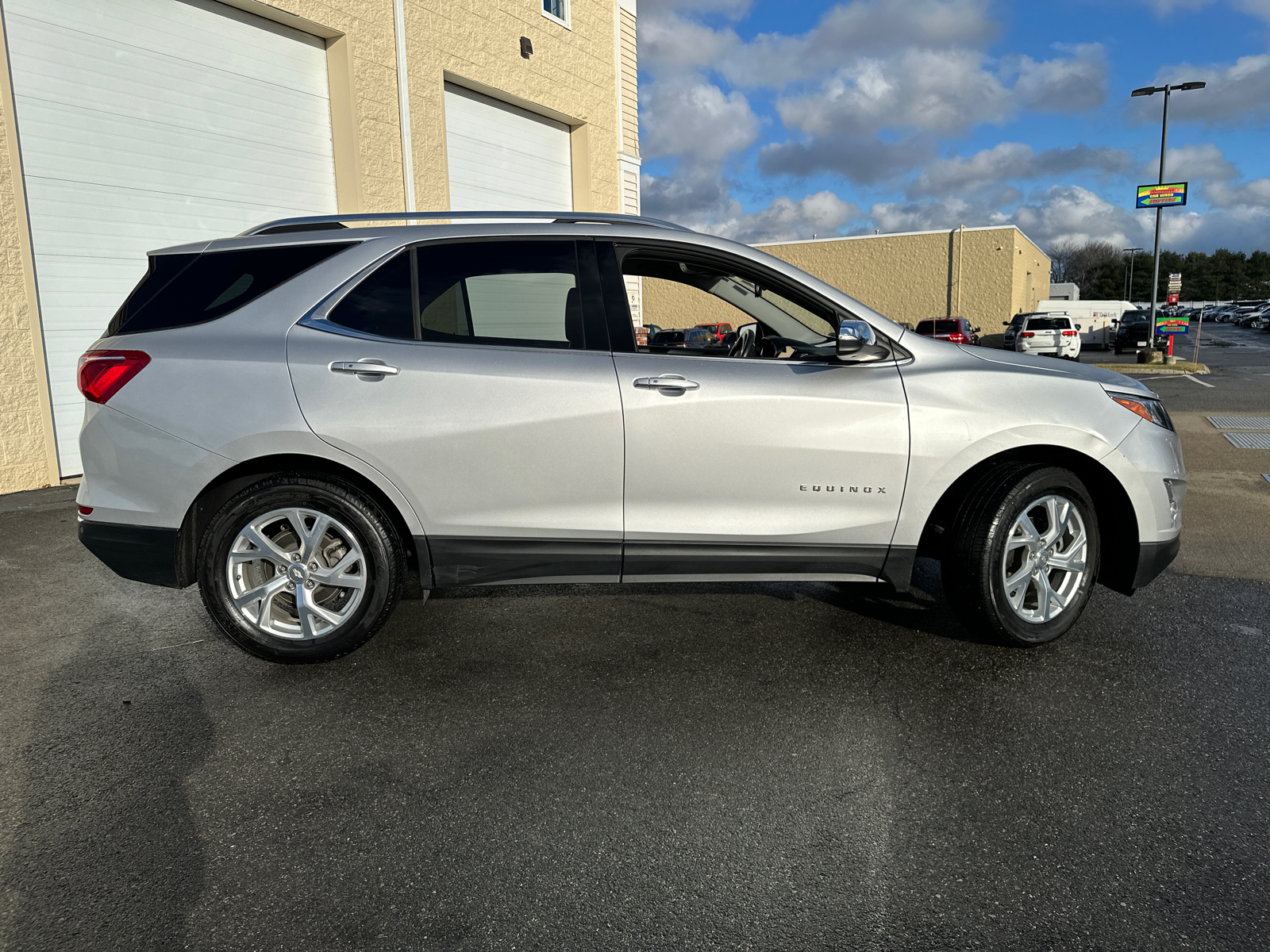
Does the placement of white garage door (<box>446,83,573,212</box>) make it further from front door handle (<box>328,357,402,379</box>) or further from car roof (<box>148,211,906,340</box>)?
front door handle (<box>328,357,402,379</box>)

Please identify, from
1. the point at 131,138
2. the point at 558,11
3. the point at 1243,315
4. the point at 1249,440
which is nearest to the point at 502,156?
the point at 558,11

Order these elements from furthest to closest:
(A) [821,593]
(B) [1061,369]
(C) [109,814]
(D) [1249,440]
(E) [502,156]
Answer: (E) [502,156], (D) [1249,440], (A) [821,593], (B) [1061,369], (C) [109,814]

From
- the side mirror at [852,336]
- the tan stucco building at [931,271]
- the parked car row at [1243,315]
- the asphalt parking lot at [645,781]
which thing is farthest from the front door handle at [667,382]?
the parked car row at [1243,315]

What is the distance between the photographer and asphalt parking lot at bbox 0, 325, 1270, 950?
2.25m

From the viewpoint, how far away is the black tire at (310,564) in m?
3.70

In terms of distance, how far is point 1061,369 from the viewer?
4059 mm

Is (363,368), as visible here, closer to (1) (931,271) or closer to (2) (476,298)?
(2) (476,298)

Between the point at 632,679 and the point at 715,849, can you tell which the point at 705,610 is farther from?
the point at 715,849

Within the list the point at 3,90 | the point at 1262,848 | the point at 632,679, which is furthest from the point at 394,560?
the point at 3,90

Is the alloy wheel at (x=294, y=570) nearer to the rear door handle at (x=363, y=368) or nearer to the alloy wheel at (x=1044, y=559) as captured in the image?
the rear door handle at (x=363, y=368)

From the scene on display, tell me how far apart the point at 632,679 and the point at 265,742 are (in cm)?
142

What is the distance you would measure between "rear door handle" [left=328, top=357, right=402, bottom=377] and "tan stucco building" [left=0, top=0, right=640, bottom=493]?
607 cm

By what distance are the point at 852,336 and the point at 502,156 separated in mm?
11438

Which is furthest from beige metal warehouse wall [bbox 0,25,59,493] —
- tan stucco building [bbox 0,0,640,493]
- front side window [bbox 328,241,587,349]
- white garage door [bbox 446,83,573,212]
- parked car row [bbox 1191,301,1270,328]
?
parked car row [bbox 1191,301,1270,328]
